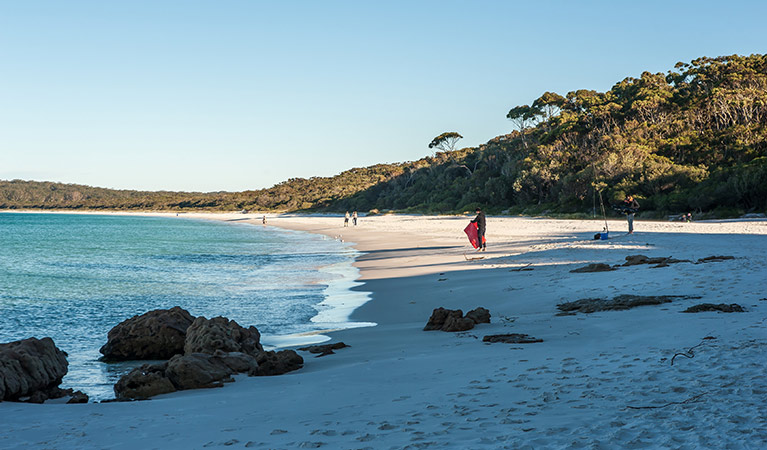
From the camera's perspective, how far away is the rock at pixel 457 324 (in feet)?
23.5

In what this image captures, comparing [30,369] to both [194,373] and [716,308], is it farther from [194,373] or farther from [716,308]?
[716,308]

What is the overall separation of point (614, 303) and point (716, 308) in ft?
4.46

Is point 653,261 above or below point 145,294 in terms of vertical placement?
above

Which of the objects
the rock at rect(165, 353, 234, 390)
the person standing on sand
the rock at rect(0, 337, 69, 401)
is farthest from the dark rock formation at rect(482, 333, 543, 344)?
the person standing on sand

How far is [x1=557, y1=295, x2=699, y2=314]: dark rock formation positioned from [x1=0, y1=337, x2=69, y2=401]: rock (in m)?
6.44

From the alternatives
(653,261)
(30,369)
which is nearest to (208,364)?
(30,369)

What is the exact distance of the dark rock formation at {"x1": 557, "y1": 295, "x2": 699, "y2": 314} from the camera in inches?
292

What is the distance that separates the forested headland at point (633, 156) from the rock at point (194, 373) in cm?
2998

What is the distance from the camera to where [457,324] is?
719cm

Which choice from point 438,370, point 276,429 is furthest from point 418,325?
point 276,429

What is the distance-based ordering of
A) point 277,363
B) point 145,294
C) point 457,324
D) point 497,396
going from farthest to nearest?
1. point 145,294
2. point 457,324
3. point 277,363
4. point 497,396

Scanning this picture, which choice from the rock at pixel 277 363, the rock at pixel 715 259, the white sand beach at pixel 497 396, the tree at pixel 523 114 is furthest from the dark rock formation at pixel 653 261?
the tree at pixel 523 114

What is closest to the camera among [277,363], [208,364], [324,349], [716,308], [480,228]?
[208,364]

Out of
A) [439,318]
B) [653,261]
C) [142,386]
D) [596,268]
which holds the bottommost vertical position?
[142,386]
